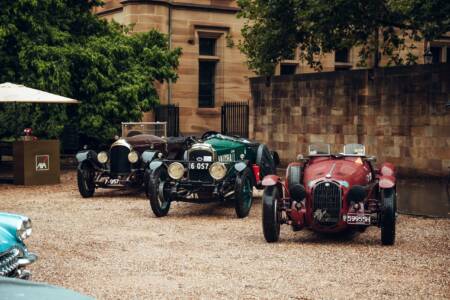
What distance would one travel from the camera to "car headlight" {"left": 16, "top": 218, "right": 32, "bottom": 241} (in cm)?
690

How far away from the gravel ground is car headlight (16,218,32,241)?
41.4 inches

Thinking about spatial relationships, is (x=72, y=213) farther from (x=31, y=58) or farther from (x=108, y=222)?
(x=31, y=58)

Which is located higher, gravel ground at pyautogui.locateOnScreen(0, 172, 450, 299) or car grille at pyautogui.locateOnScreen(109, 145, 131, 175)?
car grille at pyautogui.locateOnScreen(109, 145, 131, 175)

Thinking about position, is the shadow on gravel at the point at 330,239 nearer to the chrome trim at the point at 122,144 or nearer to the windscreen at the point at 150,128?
the chrome trim at the point at 122,144

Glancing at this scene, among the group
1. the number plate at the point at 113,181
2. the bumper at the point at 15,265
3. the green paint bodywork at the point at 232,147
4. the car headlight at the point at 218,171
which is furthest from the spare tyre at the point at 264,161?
the bumper at the point at 15,265

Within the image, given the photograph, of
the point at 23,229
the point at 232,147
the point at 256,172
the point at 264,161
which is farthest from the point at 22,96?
the point at 23,229

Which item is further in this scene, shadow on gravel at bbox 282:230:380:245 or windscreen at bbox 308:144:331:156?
windscreen at bbox 308:144:331:156

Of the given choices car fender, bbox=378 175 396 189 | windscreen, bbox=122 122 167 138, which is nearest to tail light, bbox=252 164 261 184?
car fender, bbox=378 175 396 189

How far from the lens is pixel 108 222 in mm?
12969

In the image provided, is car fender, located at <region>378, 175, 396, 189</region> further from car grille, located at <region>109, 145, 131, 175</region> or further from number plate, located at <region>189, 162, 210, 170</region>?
car grille, located at <region>109, 145, 131, 175</region>

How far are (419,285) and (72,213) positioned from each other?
7586mm

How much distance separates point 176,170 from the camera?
547 inches

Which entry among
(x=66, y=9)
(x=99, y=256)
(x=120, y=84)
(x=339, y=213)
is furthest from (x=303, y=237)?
(x=66, y=9)

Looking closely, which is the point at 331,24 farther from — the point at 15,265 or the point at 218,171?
the point at 15,265
